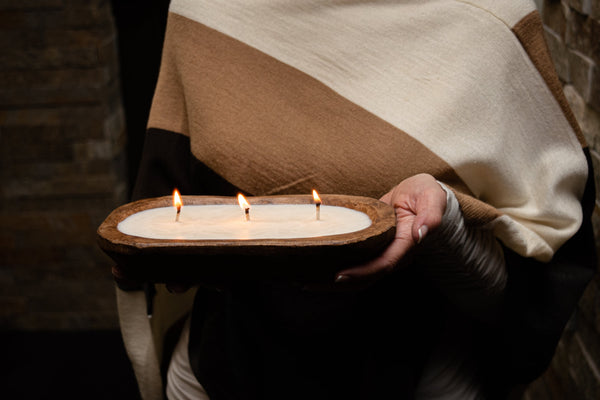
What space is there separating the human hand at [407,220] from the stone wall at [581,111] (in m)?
0.57

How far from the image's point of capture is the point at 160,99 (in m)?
1.20

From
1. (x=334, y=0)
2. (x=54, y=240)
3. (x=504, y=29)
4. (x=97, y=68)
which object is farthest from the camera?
(x=54, y=240)

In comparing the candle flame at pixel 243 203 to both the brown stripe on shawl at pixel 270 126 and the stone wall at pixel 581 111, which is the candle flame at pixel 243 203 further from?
the stone wall at pixel 581 111

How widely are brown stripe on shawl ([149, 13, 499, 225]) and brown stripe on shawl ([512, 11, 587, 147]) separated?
21 centimetres

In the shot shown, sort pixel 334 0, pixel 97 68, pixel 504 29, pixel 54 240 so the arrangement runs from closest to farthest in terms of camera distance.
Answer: pixel 504 29, pixel 334 0, pixel 97 68, pixel 54 240

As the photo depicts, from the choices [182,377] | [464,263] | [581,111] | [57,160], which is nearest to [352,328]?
[464,263]

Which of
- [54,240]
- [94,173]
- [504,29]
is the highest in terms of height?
[504,29]

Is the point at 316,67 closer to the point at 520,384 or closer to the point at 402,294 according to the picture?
the point at 402,294

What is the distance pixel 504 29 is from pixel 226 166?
1.65 feet

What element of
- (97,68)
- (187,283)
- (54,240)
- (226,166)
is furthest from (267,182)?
(54,240)

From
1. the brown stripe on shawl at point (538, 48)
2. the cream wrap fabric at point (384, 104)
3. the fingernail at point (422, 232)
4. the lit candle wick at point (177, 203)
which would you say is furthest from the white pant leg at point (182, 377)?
the brown stripe on shawl at point (538, 48)

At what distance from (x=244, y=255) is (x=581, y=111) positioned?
3.16ft

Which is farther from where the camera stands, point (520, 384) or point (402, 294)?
point (520, 384)

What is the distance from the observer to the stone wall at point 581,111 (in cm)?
128
